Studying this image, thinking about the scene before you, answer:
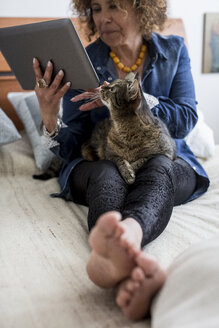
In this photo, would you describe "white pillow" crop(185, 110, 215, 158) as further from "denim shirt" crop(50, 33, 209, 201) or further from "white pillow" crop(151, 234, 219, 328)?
"white pillow" crop(151, 234, 219, 328)

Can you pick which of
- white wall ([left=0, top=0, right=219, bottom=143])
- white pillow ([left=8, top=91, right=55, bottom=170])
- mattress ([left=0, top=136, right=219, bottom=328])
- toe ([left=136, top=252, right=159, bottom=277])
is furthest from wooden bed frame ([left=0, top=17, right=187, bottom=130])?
toe ([left=136, top=252, right=159, bottom=277])

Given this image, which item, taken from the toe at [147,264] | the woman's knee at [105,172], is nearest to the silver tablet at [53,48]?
the woman's knee at [105,172]

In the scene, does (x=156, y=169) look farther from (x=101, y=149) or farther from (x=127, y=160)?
(x=101, y=149)

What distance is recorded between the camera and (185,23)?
2.64 metres

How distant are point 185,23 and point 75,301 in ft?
8.02

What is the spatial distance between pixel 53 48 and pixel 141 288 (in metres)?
0.83

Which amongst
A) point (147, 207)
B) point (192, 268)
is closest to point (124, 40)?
point (147, 207)

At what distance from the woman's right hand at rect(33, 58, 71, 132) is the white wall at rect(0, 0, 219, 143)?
1.07 metres

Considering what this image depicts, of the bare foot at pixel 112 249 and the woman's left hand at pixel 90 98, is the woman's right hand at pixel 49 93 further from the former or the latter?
the bare foot at pixel 112 249

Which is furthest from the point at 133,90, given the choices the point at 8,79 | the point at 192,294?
the point at 8,79

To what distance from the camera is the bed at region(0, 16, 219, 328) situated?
73 centimetres

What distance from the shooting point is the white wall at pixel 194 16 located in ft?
Answer: 6.92

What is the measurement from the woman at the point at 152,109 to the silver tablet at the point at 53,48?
0.04 m

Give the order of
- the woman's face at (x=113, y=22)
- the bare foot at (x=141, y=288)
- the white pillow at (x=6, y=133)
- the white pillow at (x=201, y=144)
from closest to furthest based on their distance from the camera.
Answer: the bare foot at (x=141, y=288), the woman's face at (x=113, y=22), the white pillow at (x=6, y=133), the white pillow at (x=201, y=144)
